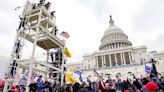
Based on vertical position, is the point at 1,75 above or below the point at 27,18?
below

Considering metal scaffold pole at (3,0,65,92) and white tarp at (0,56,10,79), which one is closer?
metal scaffold pole at (3,0,65,92)

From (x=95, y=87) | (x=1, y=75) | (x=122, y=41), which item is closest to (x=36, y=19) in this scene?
(x=1, y=75)

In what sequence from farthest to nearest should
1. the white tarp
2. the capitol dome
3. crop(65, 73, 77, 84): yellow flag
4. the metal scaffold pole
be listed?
the capitol dome, the white tarp, crop(65, 73, 77, 84): yellow flag, the metal scaffold pole

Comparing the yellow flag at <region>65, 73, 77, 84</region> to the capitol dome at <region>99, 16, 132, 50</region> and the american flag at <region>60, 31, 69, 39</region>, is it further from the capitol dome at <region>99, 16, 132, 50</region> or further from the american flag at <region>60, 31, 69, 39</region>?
the capitol dome at <region>99, 16, 132, 50</region>

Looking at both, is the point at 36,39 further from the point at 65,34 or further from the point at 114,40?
the point at 114,40

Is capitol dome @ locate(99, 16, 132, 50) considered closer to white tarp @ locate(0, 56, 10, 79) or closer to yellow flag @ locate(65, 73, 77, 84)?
white tarp @ locate(0, 56, 10, 79)

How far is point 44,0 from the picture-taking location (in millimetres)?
13367

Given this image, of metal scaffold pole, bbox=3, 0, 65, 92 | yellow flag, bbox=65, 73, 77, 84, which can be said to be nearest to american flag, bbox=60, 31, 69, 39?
metal scaffold pole, bbox=3, 0, 65, 92

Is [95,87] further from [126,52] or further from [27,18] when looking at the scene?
[126,52]

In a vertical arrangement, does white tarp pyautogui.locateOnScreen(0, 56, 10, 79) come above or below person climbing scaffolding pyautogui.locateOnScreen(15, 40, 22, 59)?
below

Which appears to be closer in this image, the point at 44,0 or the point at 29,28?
the point at 29,28

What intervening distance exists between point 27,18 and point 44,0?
202 centimetres

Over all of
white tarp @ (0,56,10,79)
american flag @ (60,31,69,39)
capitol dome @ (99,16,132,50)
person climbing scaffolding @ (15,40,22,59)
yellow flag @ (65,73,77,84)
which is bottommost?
yellow flag @ (65,73,77,84)

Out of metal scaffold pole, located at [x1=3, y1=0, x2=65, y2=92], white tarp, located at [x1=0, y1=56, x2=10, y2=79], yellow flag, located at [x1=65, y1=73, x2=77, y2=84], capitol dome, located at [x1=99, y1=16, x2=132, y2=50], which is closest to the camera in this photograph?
metal scaffold pole, located at [x1=3, y1=0, x2=65, y2=92]
